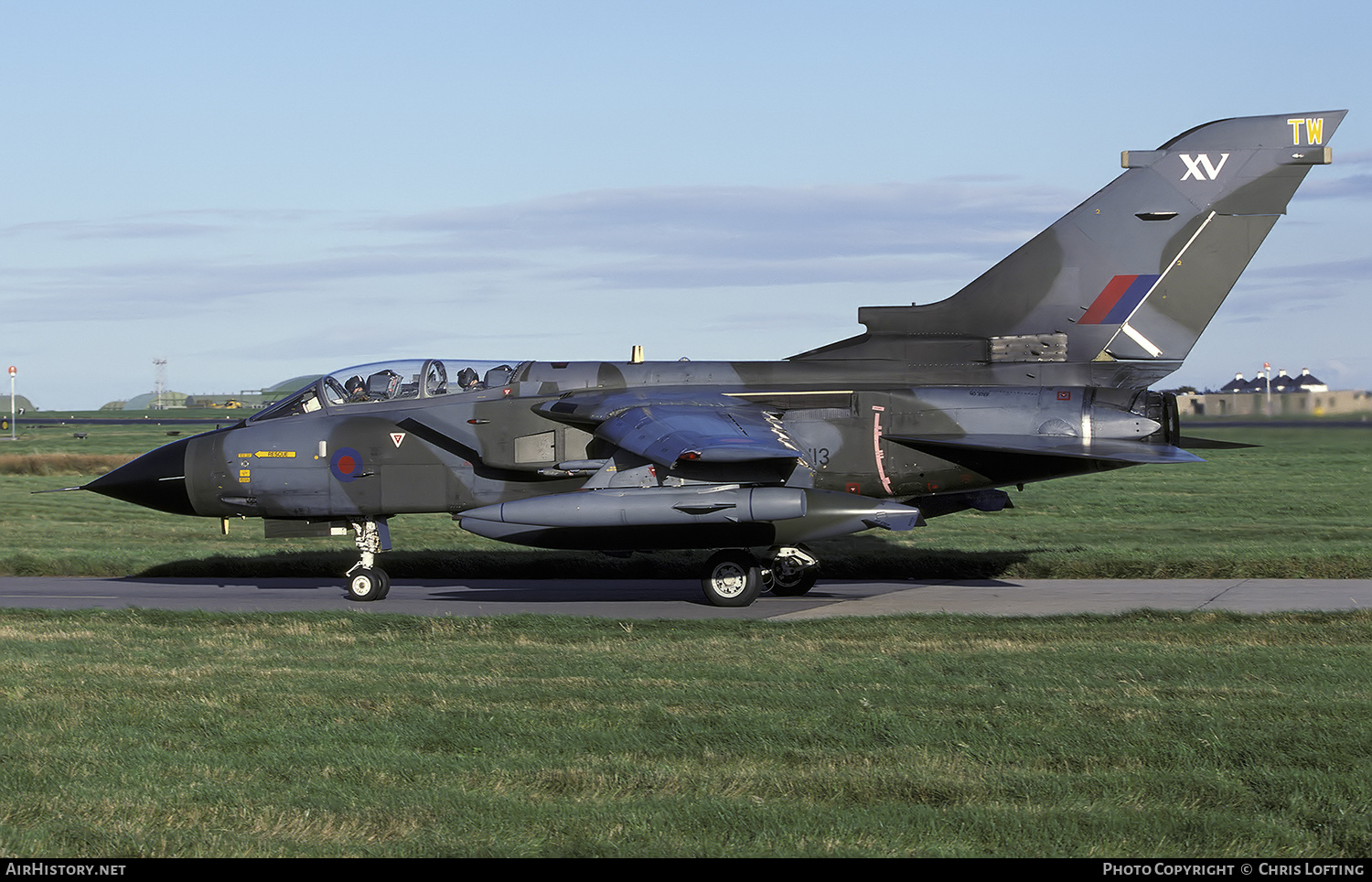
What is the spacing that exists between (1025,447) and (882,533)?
904 cm

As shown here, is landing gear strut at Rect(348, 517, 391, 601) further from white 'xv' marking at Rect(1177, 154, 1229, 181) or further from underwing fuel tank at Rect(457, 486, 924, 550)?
white 'xv' marking at Rect(1177, 154, 1229, 181)

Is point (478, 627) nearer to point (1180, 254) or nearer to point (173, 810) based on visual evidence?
point (173, 810)

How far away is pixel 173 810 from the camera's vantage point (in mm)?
6312

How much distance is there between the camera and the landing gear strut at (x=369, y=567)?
55.6ft

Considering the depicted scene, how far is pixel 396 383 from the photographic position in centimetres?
1762

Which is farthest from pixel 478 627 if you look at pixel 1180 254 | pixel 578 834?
pixel 1180 254

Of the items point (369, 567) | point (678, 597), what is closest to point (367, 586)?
point (369, 567)

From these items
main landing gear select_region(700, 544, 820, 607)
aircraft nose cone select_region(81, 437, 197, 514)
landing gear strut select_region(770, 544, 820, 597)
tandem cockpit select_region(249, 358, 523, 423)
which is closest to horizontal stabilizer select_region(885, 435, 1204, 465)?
landing gear strut select_region(770, 544, 820, 597)

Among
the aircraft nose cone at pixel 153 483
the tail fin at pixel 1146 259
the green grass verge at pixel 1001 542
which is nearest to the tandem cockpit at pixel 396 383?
the aircraft nose cone at pixel 153 483

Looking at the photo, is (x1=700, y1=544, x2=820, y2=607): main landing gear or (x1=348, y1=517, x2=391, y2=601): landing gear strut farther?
(x1=348, y1=517, x2=391, y2=601): landing gear strut

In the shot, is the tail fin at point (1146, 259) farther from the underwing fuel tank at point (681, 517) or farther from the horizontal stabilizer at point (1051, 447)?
the underwing fuel tank at point (681, 517)

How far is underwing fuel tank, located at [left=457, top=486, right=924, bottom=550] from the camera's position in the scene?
14953mm

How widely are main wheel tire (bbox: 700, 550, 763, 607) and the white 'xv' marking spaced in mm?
8017

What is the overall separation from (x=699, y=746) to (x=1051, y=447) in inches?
373
